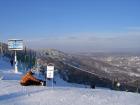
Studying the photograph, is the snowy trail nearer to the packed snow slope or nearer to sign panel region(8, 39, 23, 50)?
the packed snow slope

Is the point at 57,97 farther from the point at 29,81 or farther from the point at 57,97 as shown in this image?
the point at 29,81

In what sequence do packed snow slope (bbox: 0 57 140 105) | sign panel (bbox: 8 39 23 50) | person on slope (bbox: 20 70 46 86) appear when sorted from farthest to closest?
sign panel (bbox: 8 39 23 50) → person on slope (bbox: 20 70 46 86) → packed snow slope (bbox: 0 57 140 105)

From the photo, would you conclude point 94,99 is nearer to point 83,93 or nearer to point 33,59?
point 83,93

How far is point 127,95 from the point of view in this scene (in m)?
24.7

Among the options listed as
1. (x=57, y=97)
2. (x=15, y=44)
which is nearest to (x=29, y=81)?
(x=57, y=97)

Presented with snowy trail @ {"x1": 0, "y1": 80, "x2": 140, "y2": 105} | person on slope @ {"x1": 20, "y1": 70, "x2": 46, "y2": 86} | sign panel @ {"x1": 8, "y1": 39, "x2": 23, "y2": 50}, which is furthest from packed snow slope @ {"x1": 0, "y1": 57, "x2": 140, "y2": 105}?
sign panel @ {"x1": 8, "y1": 39, "x2": 23, "y2": 50}

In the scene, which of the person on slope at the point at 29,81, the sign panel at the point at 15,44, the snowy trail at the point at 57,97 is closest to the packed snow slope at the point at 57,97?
the snowy trail at the point at 57,97

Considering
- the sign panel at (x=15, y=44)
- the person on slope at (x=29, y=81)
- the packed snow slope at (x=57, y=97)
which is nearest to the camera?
the packed snow slope at (x=57, y=97)

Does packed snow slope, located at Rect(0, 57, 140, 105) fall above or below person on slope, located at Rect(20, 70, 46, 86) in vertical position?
below

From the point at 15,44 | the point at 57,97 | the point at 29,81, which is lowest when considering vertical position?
the point at 57,97

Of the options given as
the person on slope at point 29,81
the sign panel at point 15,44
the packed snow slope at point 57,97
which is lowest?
the packed snow slope at point 57,97

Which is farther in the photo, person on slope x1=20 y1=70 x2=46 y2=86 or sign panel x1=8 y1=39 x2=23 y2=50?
sign panel x1=8 y1=39 x2=23 y2=50

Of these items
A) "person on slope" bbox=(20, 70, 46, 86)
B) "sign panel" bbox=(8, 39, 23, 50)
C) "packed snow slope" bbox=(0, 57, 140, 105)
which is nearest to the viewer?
"packed snow slope" bbox=(0, 57, 140, 105)

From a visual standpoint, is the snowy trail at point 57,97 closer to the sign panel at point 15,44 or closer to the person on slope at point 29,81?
the person on slope at point 29,81
